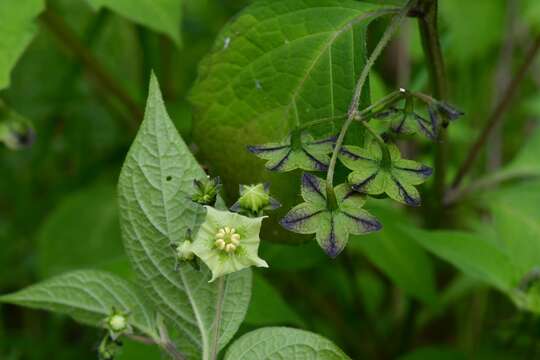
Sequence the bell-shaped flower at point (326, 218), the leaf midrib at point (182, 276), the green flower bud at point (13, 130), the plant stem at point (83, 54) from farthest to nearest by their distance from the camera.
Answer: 1. the plant stem at point (83, 54)
2. the green flower bud at point (13, 130)
3. the leaf midrib at point (182, 276)
4. the bell-shaped flower at point (326, 218)

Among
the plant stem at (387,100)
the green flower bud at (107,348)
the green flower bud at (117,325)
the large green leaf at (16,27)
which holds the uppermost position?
the large green leaf at (16,27)

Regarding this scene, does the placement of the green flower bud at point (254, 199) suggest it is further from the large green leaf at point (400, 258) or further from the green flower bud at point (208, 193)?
the large green leaf at point (400, 258)

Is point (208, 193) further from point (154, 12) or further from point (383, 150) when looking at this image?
point (154, 12)

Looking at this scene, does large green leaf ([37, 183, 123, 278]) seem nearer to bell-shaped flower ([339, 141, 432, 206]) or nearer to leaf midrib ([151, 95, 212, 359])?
leaf midrib ([151, 95, 212, 359])

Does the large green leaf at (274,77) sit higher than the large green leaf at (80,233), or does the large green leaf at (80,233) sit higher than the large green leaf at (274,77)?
the large green leaf at (274,77)

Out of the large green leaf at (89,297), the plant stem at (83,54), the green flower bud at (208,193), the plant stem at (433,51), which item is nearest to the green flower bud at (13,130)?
the plant stem at (83,54)

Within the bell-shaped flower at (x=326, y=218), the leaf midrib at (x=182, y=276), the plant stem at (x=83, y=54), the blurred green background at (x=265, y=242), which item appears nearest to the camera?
the bell-shaped flower at (x=326, y=218)
